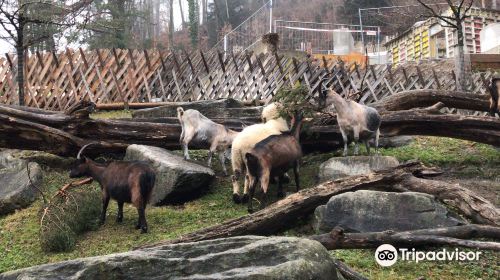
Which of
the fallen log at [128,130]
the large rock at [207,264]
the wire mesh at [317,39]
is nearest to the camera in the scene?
the large rock at [207,264]

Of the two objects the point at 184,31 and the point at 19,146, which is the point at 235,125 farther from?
the point at 184,31

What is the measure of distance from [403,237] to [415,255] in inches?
12.1

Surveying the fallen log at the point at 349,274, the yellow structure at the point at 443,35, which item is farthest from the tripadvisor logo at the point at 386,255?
the yellow structure at the point at 443,35

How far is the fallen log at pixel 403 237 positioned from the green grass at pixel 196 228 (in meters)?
0.21

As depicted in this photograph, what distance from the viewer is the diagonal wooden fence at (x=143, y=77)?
49.0ft

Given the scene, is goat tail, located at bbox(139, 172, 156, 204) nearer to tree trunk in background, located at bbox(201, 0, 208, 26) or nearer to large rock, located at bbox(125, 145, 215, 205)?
large rock, located at bbox(125, 145, 215, 205)

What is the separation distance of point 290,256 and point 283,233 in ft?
9.30

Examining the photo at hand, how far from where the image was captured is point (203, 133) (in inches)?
348

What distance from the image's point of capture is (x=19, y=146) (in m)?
9.48

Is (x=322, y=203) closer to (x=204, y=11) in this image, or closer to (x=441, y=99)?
(x=441, y=99)

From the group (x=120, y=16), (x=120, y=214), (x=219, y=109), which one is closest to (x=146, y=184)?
(x=120, y=214)

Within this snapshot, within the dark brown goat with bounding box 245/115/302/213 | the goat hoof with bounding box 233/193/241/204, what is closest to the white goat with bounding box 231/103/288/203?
the goat hoof with bounding box 233/193/241/204

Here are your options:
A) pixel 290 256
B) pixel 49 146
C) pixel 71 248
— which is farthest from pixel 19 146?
pixel 290 256

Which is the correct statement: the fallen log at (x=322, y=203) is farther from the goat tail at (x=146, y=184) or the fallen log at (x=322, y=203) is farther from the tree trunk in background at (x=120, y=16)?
the tree trunk in background at (x=120, y=16)
